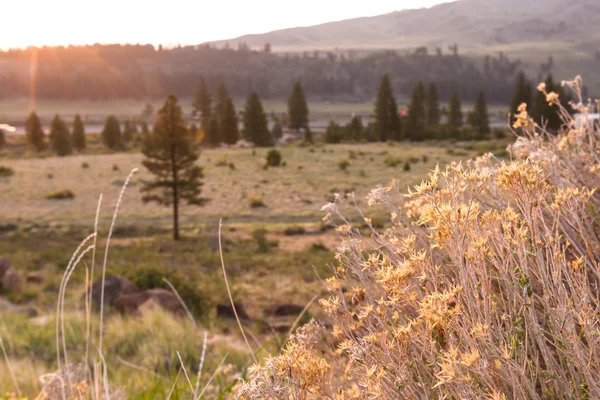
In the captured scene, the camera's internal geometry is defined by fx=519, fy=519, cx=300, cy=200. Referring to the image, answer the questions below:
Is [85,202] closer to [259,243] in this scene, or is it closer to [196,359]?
[259,243]

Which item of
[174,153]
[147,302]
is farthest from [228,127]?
[147,302]

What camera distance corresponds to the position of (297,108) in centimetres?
8631

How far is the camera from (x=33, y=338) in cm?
689

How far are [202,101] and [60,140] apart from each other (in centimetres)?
2485

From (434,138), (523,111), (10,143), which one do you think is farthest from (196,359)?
(10,143)

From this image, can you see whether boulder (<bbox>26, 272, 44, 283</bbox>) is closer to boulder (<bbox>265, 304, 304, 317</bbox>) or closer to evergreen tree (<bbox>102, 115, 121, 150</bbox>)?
boulder (<bbox>265, 304, 304, 317</bbox>)

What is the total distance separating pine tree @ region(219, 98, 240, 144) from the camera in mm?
74688

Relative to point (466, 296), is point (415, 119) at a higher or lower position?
lower

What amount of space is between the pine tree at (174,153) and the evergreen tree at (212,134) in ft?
125

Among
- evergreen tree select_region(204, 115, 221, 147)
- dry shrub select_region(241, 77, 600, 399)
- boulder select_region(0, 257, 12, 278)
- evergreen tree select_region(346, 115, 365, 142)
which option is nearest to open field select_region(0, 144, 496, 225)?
evergreen tree select_region(204, 115, 221, 147)

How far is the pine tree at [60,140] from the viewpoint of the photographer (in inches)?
2896

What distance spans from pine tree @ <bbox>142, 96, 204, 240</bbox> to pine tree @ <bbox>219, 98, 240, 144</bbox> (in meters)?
38.4

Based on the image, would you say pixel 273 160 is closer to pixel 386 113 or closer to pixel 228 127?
pixel 228 127

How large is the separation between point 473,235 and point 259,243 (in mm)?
29690
